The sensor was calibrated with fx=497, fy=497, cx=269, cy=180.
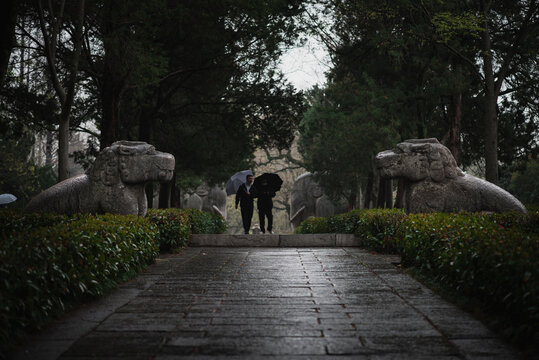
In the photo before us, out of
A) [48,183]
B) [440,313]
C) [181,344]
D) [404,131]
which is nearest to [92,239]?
[181,344]

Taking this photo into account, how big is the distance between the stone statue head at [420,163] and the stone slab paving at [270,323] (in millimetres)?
2594

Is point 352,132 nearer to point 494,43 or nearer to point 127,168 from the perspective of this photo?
point 494,43

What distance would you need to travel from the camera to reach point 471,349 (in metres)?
3.39

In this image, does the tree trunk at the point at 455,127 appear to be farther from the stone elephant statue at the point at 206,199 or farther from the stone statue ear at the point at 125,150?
the stone elephant statue at the point at 206,199

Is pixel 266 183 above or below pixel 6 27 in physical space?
below

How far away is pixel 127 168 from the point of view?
845 centimetres

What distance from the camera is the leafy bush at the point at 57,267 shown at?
3619 millimetres

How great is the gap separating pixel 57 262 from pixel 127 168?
424 centimetres

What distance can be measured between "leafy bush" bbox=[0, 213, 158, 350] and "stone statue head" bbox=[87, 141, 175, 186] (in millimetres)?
1758

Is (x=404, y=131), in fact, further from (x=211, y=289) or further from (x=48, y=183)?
(x=48, y=183)

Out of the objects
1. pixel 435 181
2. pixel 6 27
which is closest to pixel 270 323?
pixel 6 27

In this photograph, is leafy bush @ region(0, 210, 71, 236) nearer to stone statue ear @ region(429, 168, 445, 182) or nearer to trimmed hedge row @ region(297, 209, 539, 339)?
trimmed hedge row @ region(297, 209, 539, 339)

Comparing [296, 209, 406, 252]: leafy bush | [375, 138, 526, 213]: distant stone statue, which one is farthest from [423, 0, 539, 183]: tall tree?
[375, 138, 526, 213]: distant stone statue

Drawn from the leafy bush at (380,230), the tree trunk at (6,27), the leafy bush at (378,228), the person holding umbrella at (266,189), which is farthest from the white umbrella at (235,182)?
the tree trunk at (6,27)
